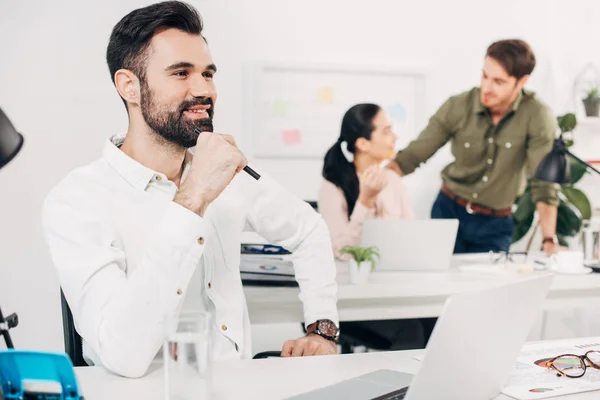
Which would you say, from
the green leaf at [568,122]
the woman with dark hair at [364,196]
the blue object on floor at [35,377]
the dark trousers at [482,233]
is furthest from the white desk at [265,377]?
the green leaf at [568,122]

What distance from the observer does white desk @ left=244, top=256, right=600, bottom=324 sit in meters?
1.96

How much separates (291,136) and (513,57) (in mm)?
1301

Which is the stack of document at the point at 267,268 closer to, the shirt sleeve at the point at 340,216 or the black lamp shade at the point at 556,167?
the shirt sleeve at the point at 340,216

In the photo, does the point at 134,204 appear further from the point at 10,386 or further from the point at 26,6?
the point at 26,6

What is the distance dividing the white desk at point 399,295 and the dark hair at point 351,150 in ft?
2.67

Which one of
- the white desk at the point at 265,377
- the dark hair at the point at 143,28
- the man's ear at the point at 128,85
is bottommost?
the white desk at the point at 265,377

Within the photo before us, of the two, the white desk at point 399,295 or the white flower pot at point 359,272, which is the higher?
the white flower pot at point 359,272

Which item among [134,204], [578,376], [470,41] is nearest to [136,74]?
[134,204]

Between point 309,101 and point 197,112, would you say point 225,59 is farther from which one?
point 197,112

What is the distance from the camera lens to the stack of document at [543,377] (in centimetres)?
101

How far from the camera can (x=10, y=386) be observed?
0.79 meters

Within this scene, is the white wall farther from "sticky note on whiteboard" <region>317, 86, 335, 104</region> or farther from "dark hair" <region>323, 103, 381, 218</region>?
"dark hair" <region>323, 103, 381, 218</region>

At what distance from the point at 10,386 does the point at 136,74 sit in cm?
93

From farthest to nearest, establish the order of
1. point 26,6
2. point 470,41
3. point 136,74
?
point 470,41 → point 26,6 → point 136,74
